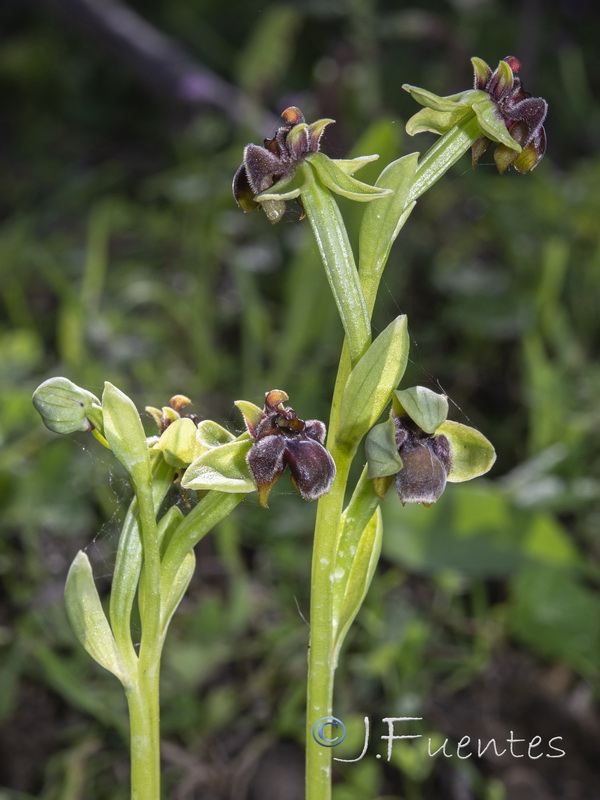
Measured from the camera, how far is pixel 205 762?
1389 millimetres

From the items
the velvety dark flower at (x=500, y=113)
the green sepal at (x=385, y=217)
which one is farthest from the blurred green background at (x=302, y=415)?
the velvety dark flower at (x=500, y=113)

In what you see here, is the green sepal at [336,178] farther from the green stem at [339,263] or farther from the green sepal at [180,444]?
the green sepal at [180,444]

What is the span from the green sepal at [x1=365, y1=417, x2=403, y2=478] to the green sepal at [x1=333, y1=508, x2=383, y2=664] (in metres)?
0.08

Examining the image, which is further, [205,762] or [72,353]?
[72,353]

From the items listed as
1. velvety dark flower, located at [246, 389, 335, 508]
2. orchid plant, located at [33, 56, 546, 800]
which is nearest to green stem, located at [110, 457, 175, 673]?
orchid plant, located at [33, 56, 546, 800]

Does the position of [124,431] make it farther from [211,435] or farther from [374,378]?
[374,378]

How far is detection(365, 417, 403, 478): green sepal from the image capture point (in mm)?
679

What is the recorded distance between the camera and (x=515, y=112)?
72 centimetres

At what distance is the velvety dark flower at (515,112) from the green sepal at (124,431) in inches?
15.1

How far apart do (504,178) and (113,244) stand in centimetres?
148

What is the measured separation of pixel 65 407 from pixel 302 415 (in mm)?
1075

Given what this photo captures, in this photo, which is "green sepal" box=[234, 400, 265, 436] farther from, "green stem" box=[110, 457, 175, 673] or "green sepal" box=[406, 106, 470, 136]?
"green sepal" box=[406, 106, 470, 136]

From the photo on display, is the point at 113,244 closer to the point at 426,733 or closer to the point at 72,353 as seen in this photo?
the point at 72,353

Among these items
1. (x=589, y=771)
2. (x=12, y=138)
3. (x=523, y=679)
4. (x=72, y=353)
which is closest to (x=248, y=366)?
(x=72, y=353)
